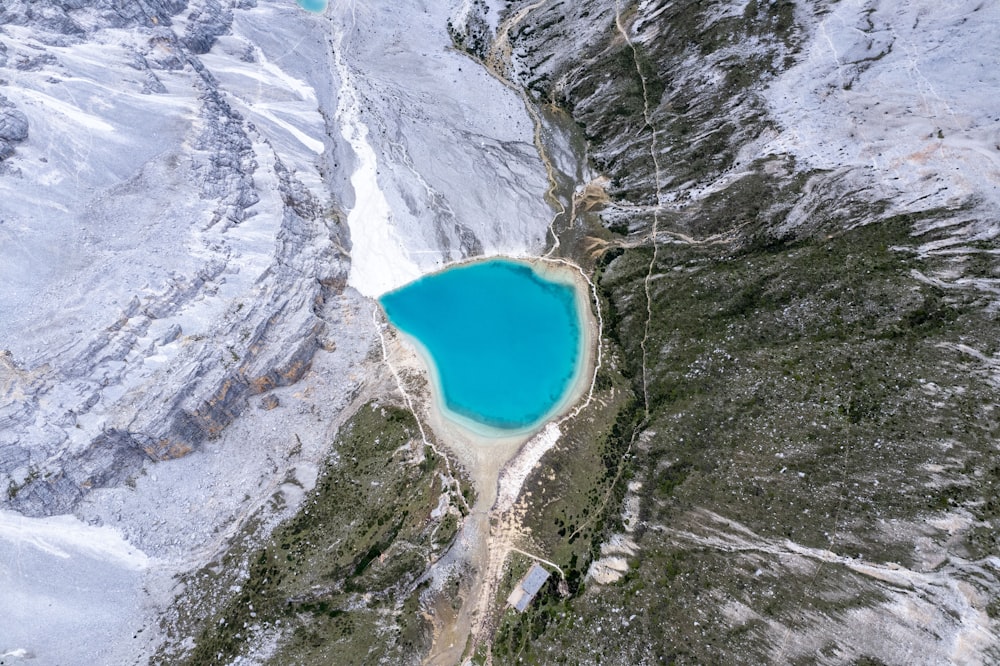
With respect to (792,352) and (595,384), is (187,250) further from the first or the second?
(792,352)

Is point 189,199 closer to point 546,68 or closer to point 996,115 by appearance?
point 546,68

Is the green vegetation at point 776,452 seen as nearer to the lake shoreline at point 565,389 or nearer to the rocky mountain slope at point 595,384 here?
the rocky mountain slope at point 595,384

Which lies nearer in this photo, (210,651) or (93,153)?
(210,651)

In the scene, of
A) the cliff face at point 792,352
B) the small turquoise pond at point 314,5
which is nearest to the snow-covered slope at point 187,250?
the small turquoise pond at point 314,5

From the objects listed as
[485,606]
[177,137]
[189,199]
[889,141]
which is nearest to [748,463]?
[485,606]

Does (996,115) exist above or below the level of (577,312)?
above

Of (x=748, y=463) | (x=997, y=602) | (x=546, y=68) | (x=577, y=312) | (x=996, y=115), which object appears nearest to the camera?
(x=997, y=602)

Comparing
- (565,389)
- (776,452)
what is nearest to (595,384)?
(565,389)
